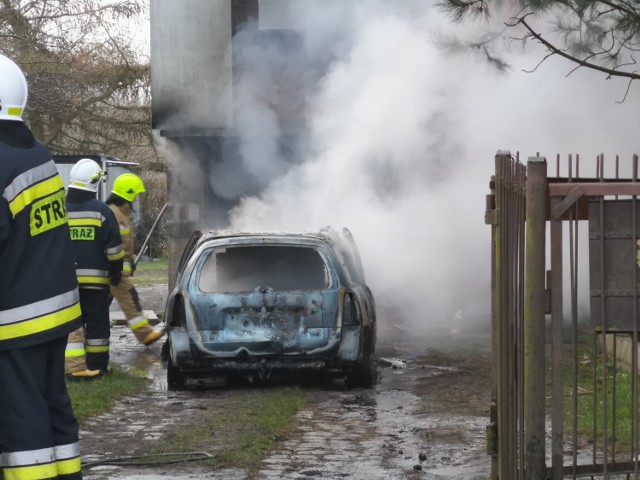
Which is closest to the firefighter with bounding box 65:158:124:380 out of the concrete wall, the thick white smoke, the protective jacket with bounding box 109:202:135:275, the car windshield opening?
the protective jacket with bounding box 109:202:135:275

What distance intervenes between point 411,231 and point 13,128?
12.6 meters

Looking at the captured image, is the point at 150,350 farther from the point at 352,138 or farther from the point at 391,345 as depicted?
the point at 352,138

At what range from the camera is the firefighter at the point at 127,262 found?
1157 centimetres

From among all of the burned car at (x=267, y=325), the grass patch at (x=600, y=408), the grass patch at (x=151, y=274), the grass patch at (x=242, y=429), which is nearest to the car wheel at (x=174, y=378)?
the burned car at (x=267, y=325)

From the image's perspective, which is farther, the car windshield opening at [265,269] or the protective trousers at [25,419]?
the car windshield opening at [265,269]

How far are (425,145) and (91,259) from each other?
8178mm

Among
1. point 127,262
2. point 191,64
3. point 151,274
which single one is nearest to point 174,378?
point 127,262

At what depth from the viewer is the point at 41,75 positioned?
946 inches

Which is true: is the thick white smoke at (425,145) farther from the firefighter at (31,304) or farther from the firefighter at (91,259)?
the firefighter at (31,304)

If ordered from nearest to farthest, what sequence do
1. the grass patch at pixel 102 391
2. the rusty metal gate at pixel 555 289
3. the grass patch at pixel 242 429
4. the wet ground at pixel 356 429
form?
the rusty metal gate at pixel 555 289 < the wet ground at pixel 356 429 < the grass patch at pixel 242 429 < the grass patch at pixel 102 391

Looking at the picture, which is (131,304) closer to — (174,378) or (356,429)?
(174,378)

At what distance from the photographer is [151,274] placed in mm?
28812

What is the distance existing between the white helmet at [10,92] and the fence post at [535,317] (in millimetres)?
2090

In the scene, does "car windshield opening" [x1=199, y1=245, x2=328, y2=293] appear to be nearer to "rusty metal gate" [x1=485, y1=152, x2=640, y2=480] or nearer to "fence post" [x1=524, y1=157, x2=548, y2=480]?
"rusty metal gate" [x1=485, y1=152, x2=640, y2=480]
